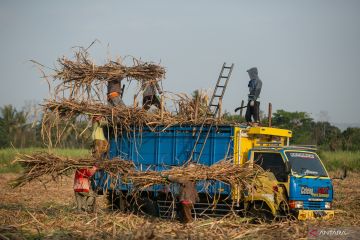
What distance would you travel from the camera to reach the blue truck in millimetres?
12539

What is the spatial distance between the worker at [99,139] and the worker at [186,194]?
2.52m

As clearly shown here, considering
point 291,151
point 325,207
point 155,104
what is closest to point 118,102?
point 155,104

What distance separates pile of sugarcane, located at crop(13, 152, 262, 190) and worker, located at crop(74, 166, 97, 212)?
475 mm

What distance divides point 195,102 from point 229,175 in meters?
2.86

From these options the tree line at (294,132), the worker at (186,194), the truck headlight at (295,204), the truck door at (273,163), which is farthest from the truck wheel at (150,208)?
the tree line at (294,132)

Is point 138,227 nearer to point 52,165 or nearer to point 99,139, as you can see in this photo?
Answer: point 52,165

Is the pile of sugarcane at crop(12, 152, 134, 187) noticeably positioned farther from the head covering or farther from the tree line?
the tree line

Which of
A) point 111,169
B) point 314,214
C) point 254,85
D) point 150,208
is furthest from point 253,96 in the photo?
point 111,169

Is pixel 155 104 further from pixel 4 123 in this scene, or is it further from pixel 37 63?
pixel 4 123

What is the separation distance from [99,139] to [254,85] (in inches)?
171

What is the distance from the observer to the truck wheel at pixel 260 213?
494 inches

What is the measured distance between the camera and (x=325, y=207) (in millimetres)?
13062

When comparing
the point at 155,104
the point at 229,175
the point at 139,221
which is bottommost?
the point at 139,221

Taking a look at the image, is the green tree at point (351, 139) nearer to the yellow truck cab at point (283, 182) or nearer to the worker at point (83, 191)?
the yellow truck cab at point (283, 182)
